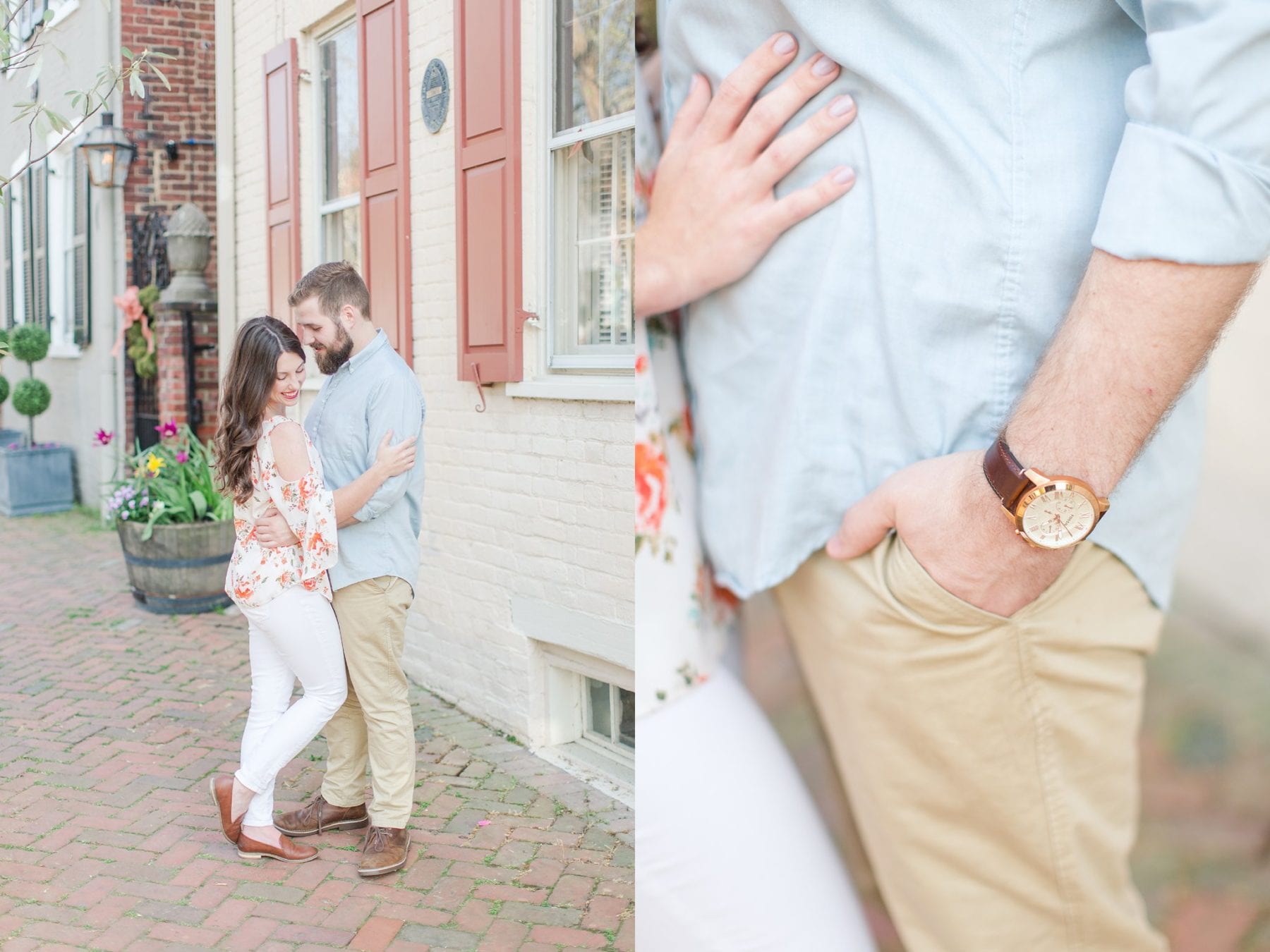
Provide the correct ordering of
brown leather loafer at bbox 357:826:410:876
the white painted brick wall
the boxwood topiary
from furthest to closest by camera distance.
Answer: the boxwood topiary, the white painted brick wall, brown leather loafer at bbox 357:826:410:876

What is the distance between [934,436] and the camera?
3.19ft

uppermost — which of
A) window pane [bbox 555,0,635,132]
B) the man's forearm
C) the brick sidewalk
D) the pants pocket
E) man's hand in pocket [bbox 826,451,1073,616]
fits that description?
window pane [bbox 555,0,635,132]

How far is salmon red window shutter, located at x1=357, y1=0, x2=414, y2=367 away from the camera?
4945mm

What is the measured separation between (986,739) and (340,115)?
18.6 feet

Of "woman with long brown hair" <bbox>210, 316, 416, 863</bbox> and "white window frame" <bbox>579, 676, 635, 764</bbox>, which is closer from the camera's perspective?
"woman with long brown hair" <bbox>210, 316, 416, 863</bbox>

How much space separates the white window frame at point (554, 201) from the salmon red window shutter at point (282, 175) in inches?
87.2

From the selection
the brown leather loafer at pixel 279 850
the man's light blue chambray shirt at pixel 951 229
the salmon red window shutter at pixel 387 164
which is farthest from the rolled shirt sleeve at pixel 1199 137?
the salmon red window shutter at pixel 387 164

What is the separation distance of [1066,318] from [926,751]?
1.31ft

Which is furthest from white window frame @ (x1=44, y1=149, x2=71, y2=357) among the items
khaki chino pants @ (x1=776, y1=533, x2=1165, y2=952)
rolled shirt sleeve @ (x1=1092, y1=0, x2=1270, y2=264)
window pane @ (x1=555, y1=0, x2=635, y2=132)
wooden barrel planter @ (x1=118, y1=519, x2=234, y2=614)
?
rolled shirt sleeve @ (x1=1092, y1=0, x2=1270, y2=264)

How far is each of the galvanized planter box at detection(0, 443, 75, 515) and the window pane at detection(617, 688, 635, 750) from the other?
8278mm

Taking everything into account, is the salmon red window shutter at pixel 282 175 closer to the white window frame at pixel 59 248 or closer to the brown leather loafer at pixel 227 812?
the brown leather loafer at pixel 227 812

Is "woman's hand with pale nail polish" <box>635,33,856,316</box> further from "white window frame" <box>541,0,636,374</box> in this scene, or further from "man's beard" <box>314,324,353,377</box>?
"white window frame" <box>541,0,636,374</box>

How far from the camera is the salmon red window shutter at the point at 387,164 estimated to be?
16.2 feet

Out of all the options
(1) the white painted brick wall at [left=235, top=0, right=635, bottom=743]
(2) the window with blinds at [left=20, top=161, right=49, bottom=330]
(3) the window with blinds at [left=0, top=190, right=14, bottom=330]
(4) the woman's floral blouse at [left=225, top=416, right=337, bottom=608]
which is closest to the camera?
(4) the woman's floral blouse at [left=225, top=416, right=337, bottom=608]
